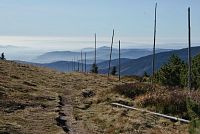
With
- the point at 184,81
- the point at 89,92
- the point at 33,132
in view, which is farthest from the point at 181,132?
the point at 184,81

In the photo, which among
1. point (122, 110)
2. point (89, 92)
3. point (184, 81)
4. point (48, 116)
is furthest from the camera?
point (184, 81)

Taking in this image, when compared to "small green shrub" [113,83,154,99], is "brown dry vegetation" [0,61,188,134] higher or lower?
lower

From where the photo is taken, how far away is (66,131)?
2275 cm

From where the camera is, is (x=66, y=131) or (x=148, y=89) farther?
(x=148, y=89)

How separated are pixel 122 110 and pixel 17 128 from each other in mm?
8570

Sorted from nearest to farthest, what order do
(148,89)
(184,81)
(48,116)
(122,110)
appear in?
(48,116)
(122,110)
(148,89)
(184,81)

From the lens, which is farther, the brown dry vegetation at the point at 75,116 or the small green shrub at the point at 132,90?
the small green shrub at the point at 132,90

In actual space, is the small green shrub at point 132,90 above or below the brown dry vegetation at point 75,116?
above

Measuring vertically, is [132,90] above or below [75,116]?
above

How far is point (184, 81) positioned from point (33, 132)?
3724 centimetres

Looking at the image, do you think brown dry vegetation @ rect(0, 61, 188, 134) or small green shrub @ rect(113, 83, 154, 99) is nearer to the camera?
brown dry vegetation @ rect(0, 61, 188, 134)

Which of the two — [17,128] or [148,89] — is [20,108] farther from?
[148,89]

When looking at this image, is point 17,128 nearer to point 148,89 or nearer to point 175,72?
point 148,89

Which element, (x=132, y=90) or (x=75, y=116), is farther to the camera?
(x=132, y=90)
